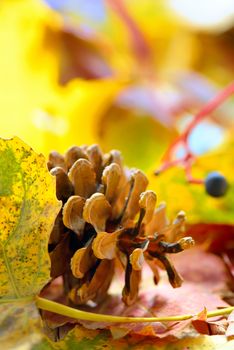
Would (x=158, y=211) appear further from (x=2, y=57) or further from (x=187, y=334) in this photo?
(x=2, y=57)

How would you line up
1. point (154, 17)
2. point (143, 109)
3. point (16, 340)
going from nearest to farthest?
point (16, 340) < point (143, 109) < point (154, 17)

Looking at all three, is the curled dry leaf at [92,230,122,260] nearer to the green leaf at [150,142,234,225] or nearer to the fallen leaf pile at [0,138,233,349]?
the fallen leaf pile at [0,138,233,349]

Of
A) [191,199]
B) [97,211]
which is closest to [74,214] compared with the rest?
[97,211]

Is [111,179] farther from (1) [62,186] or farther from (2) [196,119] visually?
(2) [196,119]

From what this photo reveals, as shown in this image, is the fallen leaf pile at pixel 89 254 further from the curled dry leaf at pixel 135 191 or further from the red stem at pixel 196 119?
the red stem at pixel 196 119

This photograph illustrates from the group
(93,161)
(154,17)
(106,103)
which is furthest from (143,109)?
(93,161)

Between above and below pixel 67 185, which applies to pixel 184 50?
above
